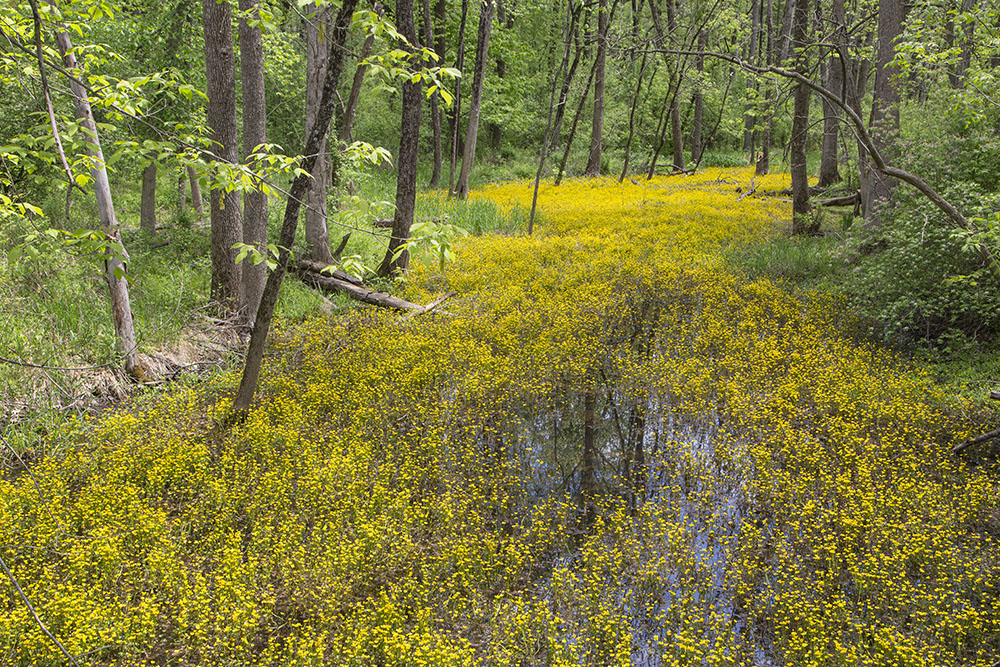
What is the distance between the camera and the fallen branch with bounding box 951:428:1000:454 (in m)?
5.71

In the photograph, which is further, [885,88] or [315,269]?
[885,88]

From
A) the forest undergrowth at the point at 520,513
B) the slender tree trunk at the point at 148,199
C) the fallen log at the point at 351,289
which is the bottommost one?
the forest undergrowth at the point at 520,513

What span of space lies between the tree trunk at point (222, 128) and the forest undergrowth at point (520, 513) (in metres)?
1.36

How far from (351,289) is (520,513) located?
6581 millimetres

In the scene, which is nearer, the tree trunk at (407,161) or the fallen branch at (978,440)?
the fallen branch at (978,440)

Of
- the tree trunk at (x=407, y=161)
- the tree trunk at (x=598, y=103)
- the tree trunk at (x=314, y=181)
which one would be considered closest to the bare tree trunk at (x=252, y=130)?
the tree trunk at (x=314, y=181)

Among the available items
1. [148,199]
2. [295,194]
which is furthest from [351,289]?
[295,194]

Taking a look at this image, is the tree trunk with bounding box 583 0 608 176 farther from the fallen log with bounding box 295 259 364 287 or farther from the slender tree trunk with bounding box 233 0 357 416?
the slender tree trunk with bounding box 233 0 357 416

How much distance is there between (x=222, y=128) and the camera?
820 cm

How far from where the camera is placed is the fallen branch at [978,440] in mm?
5707

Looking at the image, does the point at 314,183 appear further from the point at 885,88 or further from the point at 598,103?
the point at 598,103

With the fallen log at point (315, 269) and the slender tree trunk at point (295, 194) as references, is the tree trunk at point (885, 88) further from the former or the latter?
the slender tree trunk at point (295, 194)

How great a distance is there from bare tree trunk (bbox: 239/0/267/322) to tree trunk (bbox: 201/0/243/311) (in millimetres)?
177

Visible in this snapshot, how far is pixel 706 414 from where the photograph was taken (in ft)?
25.1
